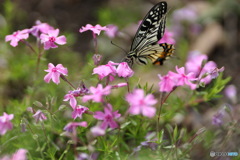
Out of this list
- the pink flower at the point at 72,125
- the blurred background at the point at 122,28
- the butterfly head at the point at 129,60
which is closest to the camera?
the pink flower at the point at 72,125

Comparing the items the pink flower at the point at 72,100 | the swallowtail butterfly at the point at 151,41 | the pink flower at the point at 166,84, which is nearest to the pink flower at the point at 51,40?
the pink flower at the point at 72,100

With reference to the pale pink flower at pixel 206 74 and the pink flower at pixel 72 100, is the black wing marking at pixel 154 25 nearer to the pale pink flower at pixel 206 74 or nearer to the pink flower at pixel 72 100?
the pale pink flower at pixel 206 74

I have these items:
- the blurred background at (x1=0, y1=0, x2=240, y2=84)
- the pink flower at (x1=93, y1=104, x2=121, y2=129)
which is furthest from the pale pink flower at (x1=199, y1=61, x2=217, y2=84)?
the blurred background at (x1=0, y1=0, x2=240, y2=84)

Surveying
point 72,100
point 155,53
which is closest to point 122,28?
point 155,53

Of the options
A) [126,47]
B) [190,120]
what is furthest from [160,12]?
[126,47]

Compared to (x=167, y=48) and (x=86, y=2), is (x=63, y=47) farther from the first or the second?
(x=86, y=2)

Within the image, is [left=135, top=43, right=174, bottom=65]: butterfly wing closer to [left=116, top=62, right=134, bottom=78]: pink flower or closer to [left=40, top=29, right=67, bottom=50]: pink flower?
[left=116, top=62, right=134, bottom=78]: pink flower
